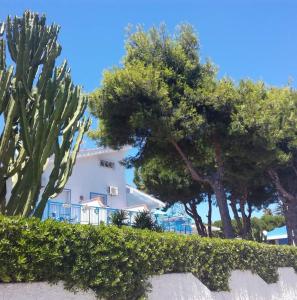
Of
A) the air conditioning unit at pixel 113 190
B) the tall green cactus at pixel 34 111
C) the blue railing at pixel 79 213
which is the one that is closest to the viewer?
the tall green cactus at pixel 34 111

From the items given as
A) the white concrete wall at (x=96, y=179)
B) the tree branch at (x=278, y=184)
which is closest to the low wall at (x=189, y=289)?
the tree branch at (x=278, y=184)

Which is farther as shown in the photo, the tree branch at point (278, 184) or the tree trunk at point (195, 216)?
the tree trunk at point (195, 216)

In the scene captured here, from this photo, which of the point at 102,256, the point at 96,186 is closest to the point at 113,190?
the point at 96,186

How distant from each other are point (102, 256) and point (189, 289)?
3.46 metres

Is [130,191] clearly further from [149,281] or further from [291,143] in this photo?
[149,281]

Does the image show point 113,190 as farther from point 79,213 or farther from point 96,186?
point 79,213

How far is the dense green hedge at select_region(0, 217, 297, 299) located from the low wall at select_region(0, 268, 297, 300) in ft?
0.47

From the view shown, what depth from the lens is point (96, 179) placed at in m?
25.7

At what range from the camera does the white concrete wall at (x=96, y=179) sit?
24.0 meters

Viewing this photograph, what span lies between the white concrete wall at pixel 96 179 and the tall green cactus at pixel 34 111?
12.8m

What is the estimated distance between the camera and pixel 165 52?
1692 cm

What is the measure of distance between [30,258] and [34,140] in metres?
2.93

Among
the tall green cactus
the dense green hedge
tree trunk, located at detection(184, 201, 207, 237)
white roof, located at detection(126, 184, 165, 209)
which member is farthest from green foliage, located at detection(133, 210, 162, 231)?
white roof, located at detection(126, 184, 165, 209)

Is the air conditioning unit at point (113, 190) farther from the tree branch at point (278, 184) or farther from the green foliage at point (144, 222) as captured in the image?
the tree branch at point (278, 184)
